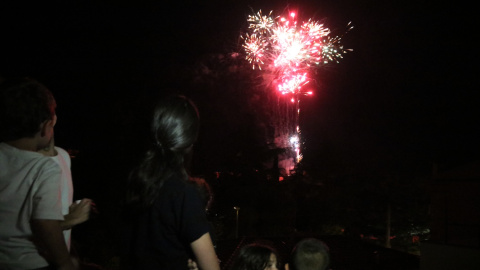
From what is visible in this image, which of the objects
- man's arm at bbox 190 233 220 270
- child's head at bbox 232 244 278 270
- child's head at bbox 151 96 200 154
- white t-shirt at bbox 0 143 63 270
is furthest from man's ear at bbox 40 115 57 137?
child's head at bbox 232 244 278 270

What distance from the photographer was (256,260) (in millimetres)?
2369

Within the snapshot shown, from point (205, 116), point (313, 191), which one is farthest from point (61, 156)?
point (313, 191)

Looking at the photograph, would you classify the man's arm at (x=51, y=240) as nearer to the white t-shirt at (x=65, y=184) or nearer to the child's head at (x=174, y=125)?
the white t-shirt at (x=65, y=184)

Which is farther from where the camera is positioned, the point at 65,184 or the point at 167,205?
the point at 65,184

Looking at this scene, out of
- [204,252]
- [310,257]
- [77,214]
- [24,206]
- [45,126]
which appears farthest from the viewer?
[310,257]

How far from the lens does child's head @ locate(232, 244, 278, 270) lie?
2361mm

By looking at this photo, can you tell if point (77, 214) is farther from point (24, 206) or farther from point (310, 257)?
point (310, 257)

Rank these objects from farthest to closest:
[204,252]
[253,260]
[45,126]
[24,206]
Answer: [253,260] → [45,126] → [24,206] → [204,252]

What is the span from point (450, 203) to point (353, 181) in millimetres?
28674

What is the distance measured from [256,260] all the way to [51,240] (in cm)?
122

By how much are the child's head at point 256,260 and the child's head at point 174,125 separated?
1.05 meters

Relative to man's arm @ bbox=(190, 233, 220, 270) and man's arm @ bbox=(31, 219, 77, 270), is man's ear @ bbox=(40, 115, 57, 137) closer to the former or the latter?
man's arm @ bbox=(31, 219, 77, 270)

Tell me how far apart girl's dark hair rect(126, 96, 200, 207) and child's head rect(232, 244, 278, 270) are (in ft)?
3.31

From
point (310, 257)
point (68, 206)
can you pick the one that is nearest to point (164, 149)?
point (68, 206)
